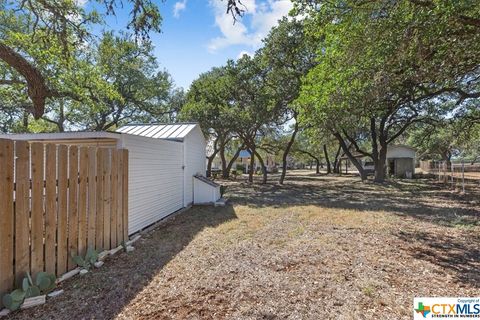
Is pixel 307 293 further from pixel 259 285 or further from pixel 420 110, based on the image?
pixel 420 110

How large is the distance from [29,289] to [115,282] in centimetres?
90

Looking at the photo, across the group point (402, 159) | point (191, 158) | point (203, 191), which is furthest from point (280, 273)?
point (402, 159)

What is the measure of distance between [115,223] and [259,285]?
2.73m

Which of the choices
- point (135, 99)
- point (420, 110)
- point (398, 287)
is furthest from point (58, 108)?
point (420, 110)

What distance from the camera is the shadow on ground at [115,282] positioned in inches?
112

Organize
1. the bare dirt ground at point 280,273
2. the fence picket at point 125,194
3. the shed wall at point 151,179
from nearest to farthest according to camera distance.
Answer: the bare dirt ground at point 280,273, the fence picket at point 125,194, the shed wall at point 151,179

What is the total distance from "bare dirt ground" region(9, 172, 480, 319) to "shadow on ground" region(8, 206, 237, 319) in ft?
0.04

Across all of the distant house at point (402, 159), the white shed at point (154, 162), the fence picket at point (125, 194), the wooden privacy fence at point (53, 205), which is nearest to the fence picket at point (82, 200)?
the wooden privacy fence at point (53, 205)

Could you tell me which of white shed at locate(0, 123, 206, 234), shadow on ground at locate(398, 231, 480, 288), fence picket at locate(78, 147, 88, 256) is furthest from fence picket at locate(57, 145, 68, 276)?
shadow on ground at locate(398, 231, 480, 288)

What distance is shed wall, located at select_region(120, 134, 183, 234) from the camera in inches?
227

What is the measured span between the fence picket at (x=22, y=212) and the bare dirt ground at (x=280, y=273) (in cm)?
Answer: 48

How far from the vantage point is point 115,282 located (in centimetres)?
355

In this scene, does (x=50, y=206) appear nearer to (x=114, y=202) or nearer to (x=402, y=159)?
(x=114, y=202)

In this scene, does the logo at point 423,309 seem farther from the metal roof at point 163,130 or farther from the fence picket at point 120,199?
the metal roof at point 163,130
